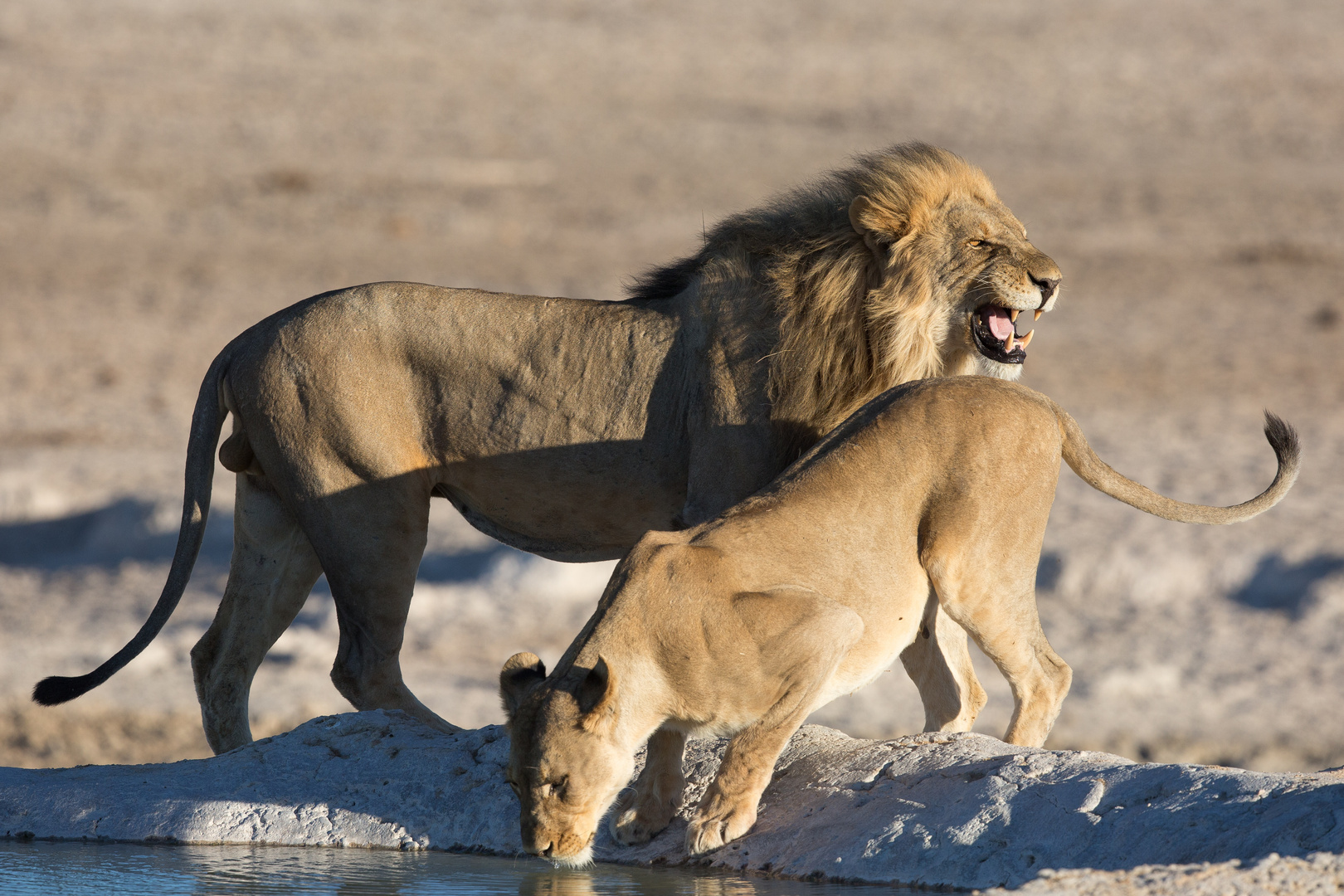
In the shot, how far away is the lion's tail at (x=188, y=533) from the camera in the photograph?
21.3ft

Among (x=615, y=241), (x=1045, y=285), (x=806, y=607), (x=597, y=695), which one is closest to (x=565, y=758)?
(x=597, y=695)

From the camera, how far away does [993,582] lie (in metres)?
5.56

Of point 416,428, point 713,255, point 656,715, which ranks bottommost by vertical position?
point 656,715

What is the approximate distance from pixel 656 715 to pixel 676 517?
1.25m

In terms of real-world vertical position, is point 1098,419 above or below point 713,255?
below

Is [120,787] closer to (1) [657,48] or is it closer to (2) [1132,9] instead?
(1) [657,48]

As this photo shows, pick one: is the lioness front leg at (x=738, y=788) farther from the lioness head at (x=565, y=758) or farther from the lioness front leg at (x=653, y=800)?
the lioness head at (x=565, y=758)

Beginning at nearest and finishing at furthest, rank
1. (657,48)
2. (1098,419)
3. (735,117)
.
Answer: (1098,419) < (735,117) < (657,48)

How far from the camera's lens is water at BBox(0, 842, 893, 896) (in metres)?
5.00

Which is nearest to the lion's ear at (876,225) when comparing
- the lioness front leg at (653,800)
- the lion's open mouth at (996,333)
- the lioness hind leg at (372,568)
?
the lion's open mouth at (996,333)

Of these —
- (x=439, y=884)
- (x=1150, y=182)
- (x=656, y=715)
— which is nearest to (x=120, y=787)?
(x=439, y=884)

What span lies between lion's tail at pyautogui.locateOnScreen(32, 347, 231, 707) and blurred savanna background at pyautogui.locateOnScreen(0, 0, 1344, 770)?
3.04 metres

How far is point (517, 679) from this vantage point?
5.05 metres

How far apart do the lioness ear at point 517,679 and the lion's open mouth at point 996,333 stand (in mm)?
1993
